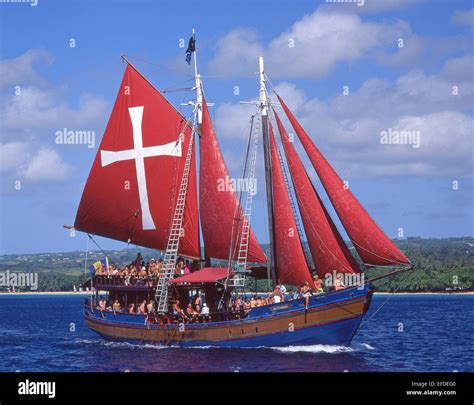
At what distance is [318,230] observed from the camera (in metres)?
45.8

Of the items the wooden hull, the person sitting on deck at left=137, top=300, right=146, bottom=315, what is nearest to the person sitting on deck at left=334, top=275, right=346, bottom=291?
the wooden hull

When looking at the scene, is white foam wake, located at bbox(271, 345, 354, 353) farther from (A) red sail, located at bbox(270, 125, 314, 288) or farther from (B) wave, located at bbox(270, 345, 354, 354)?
(A) red sail, located at bbox(270, 125, 314, 288)

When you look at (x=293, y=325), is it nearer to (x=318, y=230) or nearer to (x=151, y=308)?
(x=318, y=230)

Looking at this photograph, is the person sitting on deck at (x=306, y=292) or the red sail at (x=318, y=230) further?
the red sail at (x=318, y=230)

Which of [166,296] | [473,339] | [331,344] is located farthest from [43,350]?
[473,339]

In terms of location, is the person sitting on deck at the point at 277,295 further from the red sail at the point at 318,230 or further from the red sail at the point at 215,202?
the red sail at the point at 215,202

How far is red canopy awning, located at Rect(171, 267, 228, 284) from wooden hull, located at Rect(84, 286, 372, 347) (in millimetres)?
2596

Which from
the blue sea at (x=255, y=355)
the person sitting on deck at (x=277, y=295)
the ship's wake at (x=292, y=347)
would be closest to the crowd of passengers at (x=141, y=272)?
the ship's wake at (x=292, y=347)

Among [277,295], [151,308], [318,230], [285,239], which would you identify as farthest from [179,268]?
[318,230]

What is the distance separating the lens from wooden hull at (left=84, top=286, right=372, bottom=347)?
44.7 metres

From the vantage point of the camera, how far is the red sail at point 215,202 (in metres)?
50.4

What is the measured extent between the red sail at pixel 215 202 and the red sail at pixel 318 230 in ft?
15.6

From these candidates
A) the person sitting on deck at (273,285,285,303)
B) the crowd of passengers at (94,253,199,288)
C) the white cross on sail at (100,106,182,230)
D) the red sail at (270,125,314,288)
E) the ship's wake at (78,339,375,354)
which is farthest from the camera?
the white cross on sail at (100,106,182,230)
